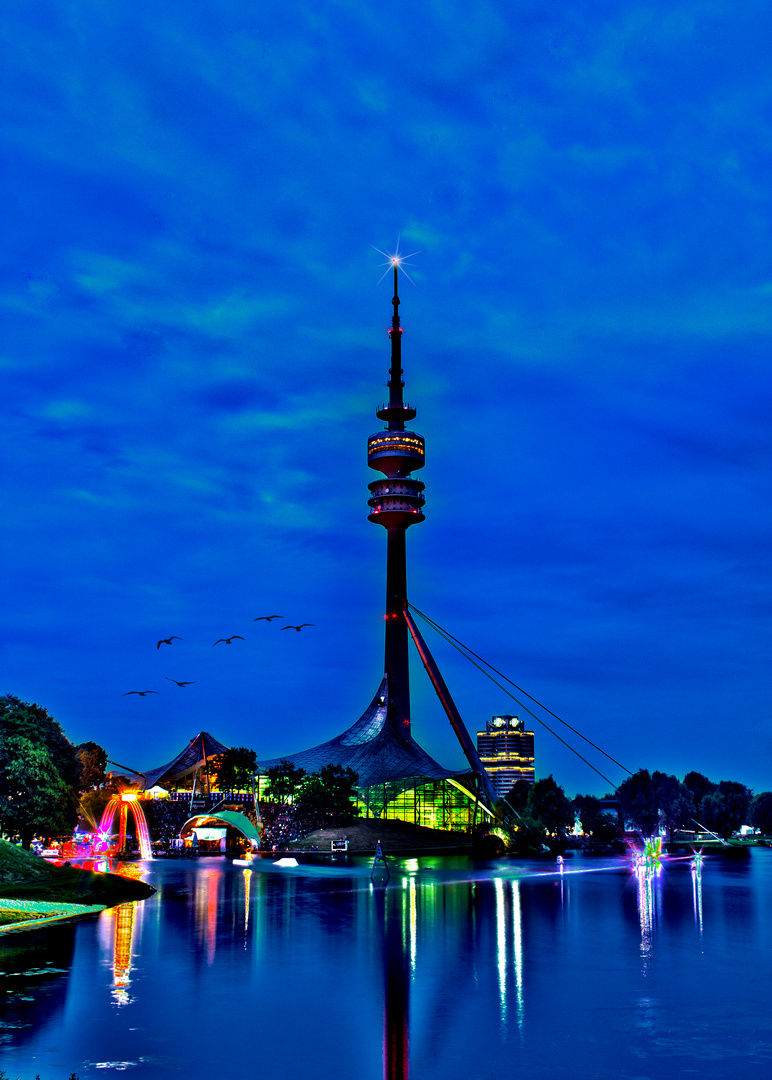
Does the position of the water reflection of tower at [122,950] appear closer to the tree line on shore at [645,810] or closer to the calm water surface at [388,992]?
the calm water surface at [388,992]

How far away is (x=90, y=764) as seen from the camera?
370 ft

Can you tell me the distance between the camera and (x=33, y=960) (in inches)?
1082

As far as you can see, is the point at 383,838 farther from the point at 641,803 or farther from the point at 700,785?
the point at 700,785

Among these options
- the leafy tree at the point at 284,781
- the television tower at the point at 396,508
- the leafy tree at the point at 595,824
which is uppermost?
the television tower at the point at 396,508

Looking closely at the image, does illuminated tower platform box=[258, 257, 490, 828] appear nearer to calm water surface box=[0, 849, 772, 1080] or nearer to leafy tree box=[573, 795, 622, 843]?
leafy tree box=[573, 795, 622, 843]

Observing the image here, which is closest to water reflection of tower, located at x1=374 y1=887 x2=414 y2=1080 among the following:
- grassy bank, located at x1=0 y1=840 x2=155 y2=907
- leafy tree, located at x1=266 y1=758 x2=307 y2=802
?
grassy bank, located at x1=0 y1=840 x2=155 y2=907

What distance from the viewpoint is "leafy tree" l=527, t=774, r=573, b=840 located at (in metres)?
148

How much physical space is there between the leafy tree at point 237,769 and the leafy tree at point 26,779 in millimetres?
58044

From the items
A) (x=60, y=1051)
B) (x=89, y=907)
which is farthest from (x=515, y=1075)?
A: (x=89, y=907)

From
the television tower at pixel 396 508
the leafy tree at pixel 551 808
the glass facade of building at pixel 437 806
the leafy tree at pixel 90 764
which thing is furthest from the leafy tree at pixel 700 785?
the leafy tree at pixel 90 764

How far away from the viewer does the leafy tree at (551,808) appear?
14800cm

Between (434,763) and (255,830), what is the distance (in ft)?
137

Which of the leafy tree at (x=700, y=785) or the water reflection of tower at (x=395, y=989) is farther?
the leafy tree at (x=700, y=785)

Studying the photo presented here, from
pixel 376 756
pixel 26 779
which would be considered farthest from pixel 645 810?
pixel 26 779
